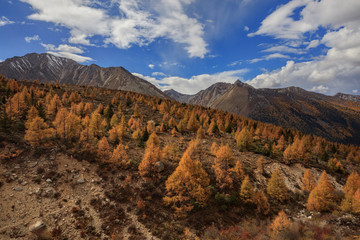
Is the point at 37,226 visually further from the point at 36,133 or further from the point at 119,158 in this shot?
the point at 36,133

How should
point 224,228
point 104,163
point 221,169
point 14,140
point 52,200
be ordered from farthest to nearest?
point 221,169
point 104,163
point 14,140
point 224,228
point 52,200

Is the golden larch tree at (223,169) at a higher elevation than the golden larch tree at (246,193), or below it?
higher

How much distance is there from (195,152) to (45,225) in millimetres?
40555

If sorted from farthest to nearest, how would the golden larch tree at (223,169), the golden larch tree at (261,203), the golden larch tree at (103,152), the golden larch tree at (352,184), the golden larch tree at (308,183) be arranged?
the golden larch tree at (308,183), the golden larch tree at (352,184), the golden larch tree at (223,169), the golden larch tree at (103,152), the golden larch tree at (261,203)

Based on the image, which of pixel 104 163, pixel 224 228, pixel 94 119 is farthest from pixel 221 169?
pixel 94 119

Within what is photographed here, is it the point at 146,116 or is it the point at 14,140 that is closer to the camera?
the point at 14,140

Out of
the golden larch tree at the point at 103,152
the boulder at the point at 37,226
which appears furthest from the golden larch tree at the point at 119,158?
the boulder at the point at 37,226

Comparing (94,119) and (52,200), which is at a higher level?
(94,119)

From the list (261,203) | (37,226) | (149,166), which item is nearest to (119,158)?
(149,166)

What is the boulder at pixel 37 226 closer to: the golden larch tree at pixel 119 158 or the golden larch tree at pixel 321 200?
the golden larch tree at pixel 119 158

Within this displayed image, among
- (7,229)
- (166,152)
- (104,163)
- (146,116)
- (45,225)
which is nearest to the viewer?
(7,229)

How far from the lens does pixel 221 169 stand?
50.7 metres

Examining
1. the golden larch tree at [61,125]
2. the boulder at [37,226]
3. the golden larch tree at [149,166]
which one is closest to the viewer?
the boulder at [37,226]

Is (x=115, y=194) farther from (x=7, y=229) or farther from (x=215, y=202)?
(x=215, y=202)
